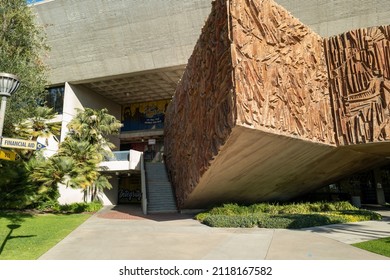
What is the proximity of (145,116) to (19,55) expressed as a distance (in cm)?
2286

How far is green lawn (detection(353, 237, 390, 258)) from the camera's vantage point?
312 inches

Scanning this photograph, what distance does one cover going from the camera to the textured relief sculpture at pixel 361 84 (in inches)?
619

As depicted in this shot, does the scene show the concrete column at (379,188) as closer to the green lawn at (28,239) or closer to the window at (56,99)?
the green lawn at (28,239)

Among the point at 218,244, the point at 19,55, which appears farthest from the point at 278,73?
the point at 19,55

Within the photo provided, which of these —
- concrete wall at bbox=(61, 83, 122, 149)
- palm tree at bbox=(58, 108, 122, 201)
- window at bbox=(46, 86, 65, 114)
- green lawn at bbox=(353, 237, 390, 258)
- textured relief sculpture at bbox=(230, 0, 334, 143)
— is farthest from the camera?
window at bbox=(46, 86, 65, 114)

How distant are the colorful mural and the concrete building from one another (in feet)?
18.6

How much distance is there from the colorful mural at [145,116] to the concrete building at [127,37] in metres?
5.67

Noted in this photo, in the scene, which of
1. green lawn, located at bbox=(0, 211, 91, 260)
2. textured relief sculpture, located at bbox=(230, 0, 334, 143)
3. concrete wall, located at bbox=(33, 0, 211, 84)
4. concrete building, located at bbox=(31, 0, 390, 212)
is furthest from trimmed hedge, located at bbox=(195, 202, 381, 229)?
concrete wall, located at bbox=(33, 0, 211, 84)

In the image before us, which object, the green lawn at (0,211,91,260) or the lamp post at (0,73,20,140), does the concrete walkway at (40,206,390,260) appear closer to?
the green lawn at (0,211,91,260)

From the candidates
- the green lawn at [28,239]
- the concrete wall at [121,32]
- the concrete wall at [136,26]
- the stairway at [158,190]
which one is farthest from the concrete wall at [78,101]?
the green lawn at [28,239]

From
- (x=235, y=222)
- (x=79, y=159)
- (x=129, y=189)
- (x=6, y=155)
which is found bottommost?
(x=129, y=189)

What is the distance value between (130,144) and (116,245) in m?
31.8

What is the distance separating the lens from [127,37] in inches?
1019

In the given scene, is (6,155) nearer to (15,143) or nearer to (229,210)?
(15,143)
